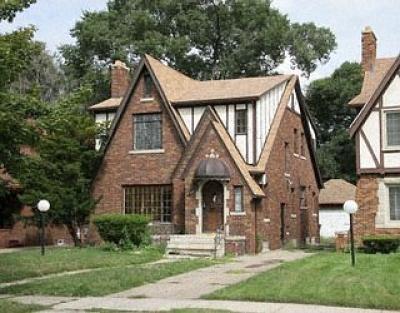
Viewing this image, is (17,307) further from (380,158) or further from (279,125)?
(279,125)

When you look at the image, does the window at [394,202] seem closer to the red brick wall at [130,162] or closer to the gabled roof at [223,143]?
the gabled roof at [223,143]

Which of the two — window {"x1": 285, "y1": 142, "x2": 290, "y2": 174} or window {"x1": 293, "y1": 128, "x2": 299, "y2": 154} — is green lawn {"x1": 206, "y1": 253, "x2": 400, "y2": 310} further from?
window {"x1": 293, "y1": 128, "x2": 299, "y2": 154}

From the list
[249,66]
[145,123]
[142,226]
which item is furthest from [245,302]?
[249,66]

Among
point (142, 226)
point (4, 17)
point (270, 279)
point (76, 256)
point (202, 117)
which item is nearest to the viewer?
point (4, 17)

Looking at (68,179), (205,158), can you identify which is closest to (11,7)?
(205,158)

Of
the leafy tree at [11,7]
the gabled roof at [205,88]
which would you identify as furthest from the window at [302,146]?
the leafy tree at [11,7]

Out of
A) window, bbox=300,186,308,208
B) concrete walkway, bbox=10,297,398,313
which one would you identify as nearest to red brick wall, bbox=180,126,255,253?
window, bbox=300,186,308,208

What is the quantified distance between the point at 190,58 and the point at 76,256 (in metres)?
33.1

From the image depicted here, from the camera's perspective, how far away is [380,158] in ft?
86.5

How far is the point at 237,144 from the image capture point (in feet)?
101

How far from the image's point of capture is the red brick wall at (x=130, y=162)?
104ft

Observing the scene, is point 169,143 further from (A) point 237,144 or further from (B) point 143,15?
(B) point 143,15

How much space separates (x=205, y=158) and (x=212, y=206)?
216cm

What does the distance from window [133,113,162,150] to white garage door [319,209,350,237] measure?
64.0 ft
